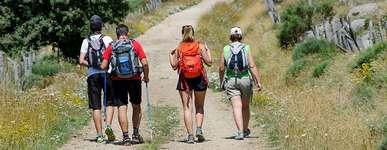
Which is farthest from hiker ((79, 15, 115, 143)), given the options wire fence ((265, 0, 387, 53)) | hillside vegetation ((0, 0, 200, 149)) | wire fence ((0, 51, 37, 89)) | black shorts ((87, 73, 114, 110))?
wire fence ((265, 0, 387, 53))

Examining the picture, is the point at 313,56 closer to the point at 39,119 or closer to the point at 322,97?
the point at 322,97

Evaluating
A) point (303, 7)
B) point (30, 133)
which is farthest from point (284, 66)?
point (30, 133)

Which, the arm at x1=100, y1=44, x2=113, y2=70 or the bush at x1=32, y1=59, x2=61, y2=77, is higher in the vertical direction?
the arm at x1=100, y1=44, x2=113, y2=70

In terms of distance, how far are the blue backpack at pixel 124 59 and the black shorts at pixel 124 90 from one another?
0.64ft

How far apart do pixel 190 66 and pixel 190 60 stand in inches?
3.3

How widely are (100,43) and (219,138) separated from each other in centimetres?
241

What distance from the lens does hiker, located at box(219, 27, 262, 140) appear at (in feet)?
35.5

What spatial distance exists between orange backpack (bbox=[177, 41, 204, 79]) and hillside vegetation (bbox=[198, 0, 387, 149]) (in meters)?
1.52

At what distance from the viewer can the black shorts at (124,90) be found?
10.5 metres

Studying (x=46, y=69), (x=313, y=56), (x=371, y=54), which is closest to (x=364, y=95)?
(x=371, y=54)

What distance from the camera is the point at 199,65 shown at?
1059 centimetres

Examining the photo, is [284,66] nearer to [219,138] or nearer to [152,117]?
[152,117]

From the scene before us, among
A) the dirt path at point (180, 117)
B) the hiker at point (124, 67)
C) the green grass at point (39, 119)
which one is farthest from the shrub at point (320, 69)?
the hiker at point (124, 67)

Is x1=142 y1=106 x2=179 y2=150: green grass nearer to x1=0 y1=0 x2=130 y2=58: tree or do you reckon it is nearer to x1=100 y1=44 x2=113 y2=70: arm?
x1=100 y1=44 x2=113 y2=70: arm
